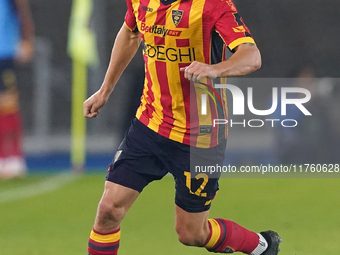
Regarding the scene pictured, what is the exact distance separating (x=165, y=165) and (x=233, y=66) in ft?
2.97

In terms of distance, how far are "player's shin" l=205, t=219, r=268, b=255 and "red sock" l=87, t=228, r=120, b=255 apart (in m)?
0.61

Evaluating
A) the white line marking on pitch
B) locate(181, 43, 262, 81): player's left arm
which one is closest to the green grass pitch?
the white line marking on pitch

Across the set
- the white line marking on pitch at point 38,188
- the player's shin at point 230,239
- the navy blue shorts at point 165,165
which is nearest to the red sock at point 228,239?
the player's shin at point 230,239

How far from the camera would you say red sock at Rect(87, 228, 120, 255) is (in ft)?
13.2

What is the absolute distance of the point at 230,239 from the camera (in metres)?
4.40

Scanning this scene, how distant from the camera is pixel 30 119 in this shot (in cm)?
1000

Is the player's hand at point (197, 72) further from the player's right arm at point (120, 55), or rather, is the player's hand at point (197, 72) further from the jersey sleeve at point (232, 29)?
the player's right arm at point (120, 55)

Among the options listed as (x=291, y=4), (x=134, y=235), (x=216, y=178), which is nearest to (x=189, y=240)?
(x=216, y=178)

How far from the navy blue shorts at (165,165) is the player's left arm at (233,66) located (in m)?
0.74

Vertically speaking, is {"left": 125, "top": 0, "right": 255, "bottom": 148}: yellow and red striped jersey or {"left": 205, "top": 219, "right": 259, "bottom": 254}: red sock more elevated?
{"left": 125, "top": 0, "right": 255, "bottom": 148}: yellow and red striped jersey

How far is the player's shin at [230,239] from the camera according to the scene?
4.35m

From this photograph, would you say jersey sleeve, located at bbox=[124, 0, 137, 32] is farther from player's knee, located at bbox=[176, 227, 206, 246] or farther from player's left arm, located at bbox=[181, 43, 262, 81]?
player's knee, located at bbox=[176, 227, 206, 246]

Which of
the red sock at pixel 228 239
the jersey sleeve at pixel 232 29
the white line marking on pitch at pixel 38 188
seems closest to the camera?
the jersey sleeve at pixel 232 29

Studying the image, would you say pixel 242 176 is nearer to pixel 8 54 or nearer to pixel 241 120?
pixel 241 120
